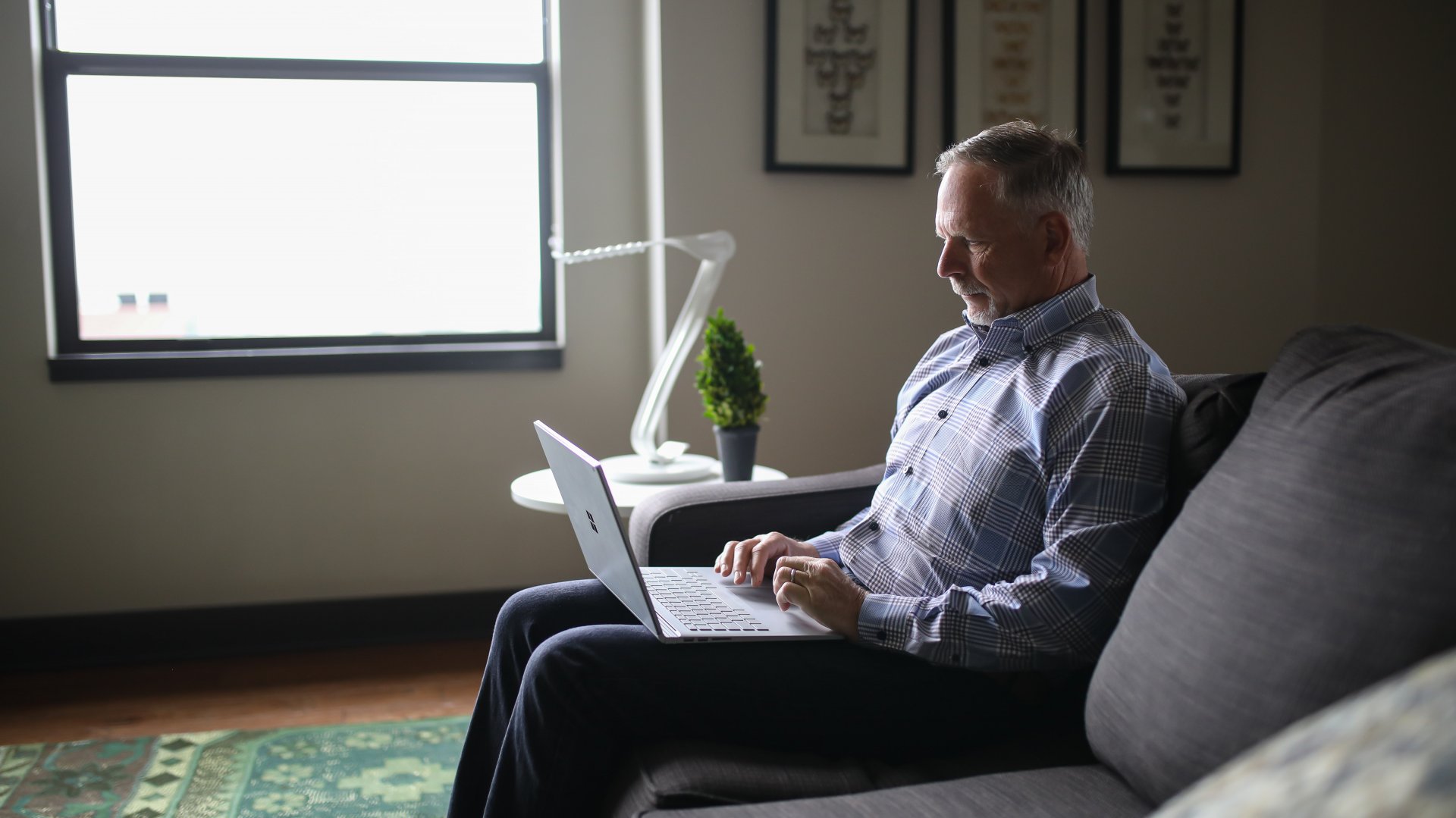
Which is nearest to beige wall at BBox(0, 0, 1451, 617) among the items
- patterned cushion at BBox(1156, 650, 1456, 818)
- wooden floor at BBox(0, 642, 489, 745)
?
wooden floor at BBox(0, 642, 489, 745)

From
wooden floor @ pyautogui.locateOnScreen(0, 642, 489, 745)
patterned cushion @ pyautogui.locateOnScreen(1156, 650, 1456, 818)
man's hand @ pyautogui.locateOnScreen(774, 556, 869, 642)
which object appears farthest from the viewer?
wooden floor @ pyautogui.locateOnScreen(0, 642, 489, 745)

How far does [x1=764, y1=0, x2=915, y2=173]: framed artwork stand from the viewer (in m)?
2.76

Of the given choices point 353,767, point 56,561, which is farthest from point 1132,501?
point 56,561

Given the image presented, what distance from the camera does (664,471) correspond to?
2318mm

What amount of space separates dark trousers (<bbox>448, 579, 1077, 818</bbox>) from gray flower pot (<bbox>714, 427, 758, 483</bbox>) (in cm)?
93

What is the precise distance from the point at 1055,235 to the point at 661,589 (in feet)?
2.35

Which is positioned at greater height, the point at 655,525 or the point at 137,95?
the point at 137,95

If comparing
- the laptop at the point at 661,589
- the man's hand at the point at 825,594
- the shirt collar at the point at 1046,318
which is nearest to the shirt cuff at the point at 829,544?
the laptop at the point at 661,589

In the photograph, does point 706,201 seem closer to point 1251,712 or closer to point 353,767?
point 353,767

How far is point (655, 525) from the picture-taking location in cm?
171

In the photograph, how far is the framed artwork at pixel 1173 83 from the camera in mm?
2904

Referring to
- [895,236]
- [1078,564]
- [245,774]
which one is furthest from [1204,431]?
[245,774]

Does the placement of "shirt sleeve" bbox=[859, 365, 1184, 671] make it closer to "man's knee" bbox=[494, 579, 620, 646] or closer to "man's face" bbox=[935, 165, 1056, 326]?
"man's face" bbox=[935, 165, 1056, 326]

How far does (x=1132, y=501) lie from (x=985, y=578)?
22 centimetres
